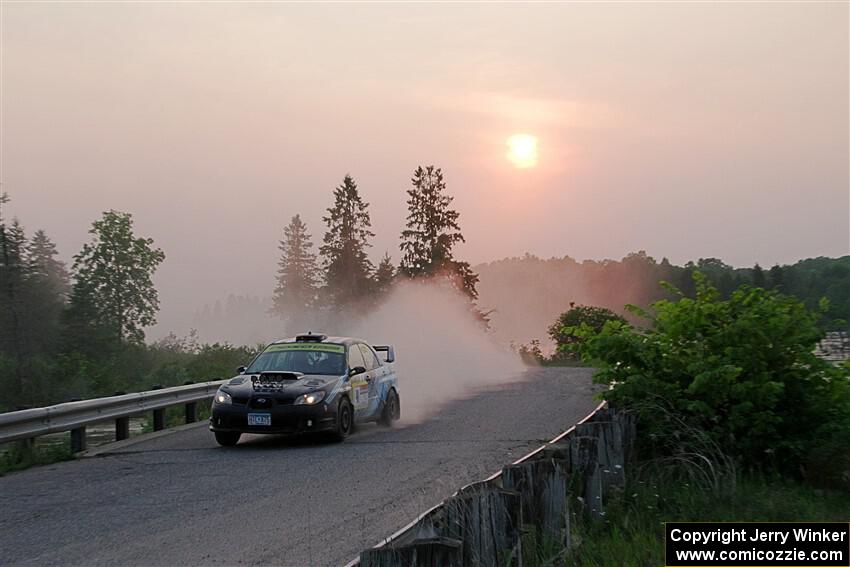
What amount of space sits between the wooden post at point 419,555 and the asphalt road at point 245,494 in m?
2.66

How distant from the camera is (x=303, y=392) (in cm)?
1378

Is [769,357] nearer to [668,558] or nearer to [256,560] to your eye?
[668,558]

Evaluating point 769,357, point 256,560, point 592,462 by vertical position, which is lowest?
point 256,560

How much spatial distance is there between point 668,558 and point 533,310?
571ft

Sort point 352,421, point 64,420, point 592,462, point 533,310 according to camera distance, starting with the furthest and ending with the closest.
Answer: point 533,310, point 352,421, point 64,420, point 592,462

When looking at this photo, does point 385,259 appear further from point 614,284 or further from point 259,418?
point 259,418

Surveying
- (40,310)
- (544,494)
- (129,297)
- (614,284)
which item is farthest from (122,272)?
(544,494)

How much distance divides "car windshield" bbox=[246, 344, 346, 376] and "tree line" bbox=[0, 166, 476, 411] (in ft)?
54.9

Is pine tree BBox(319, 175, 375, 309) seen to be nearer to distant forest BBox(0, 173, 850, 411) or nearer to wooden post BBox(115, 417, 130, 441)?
distant forest BBox(0, 173, 850, 411)

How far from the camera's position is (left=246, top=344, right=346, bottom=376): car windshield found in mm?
14969

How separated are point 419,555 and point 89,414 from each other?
1149cm

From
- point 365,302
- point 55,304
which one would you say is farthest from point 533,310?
point 55,304

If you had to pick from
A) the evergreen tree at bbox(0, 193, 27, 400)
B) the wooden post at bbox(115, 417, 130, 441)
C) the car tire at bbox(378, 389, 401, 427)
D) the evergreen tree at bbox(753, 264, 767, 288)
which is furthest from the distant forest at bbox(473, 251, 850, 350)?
the evergreen tree at bbox(0, 193, 27, 400)

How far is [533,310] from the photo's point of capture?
587ft
